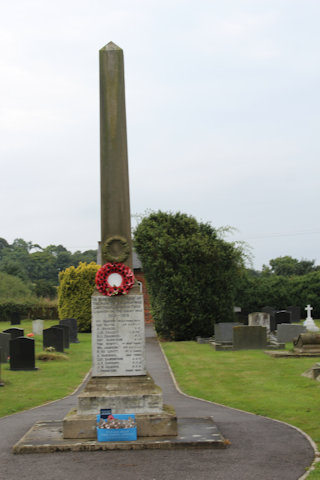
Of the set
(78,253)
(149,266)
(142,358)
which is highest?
(78,253)

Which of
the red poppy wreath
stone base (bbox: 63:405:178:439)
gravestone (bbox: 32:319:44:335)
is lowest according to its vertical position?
stone base (bbox: 63:405:178:439)

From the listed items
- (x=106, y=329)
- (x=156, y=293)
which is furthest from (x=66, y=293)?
(x=106, y=329)

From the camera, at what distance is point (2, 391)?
13.3m

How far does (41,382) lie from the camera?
14688 millimetres

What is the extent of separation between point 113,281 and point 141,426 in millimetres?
2193

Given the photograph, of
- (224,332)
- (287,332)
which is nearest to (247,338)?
(224,332)

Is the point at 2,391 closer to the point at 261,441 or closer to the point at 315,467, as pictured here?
the point at 261,441

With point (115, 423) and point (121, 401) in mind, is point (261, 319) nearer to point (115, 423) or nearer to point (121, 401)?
point (121, 401)

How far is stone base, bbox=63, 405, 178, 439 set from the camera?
315 inches

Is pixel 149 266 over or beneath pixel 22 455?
over

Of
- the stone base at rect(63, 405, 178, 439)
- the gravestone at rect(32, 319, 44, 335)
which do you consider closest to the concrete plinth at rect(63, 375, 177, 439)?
the stone base at rect(63, 405, 178, 439)

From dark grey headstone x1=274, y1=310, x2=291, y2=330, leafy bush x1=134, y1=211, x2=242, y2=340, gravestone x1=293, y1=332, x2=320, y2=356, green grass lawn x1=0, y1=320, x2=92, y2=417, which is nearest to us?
green grass lawn x1=0, y1=320, x2=92, y2=417

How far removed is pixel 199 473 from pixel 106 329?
9.05 feet

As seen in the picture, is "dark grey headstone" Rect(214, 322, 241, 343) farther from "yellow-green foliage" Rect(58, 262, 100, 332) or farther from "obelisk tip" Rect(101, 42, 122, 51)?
"obelisk tip" Rect(101, 42, 122, 51)
